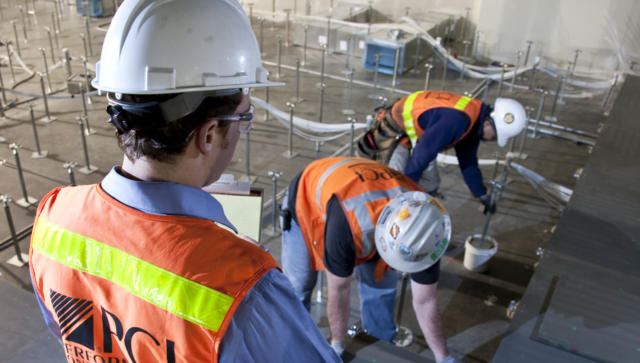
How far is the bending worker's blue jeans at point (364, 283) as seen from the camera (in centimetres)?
288

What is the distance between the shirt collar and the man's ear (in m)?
0.09

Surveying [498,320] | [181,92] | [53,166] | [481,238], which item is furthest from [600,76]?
[181,92]

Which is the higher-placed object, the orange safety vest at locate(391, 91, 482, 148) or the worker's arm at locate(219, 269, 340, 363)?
the worker's arm at locate(219, 269, 340, 363)

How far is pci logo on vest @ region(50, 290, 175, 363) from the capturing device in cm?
103

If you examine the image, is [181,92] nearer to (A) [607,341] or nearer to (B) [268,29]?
(A) [607,341]

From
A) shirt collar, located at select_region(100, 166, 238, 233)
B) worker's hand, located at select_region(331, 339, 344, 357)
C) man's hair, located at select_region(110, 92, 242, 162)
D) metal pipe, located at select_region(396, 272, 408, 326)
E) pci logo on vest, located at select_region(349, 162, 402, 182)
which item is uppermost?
man's hair, located at select_region(110, 92, 242, 162)

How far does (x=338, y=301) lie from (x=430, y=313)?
0.48 meters

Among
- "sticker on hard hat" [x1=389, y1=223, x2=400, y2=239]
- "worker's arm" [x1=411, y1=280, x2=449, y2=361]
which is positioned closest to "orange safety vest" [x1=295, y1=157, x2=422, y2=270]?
"sticker on hard hat" [x1=389, y1=223, x2=400, y2=239]

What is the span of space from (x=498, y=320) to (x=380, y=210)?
163 centimetres

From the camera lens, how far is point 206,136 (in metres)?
1.12

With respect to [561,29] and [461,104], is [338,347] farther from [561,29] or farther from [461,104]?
[561,29]

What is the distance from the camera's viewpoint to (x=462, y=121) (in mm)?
3678

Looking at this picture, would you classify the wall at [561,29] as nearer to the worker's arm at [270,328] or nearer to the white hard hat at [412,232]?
the white hard hat at [412,232]

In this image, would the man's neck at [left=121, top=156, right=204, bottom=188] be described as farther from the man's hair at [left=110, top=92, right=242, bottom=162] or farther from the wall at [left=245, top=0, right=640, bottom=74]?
the wall at [left=245, top=0, right=640, bottom=74]
